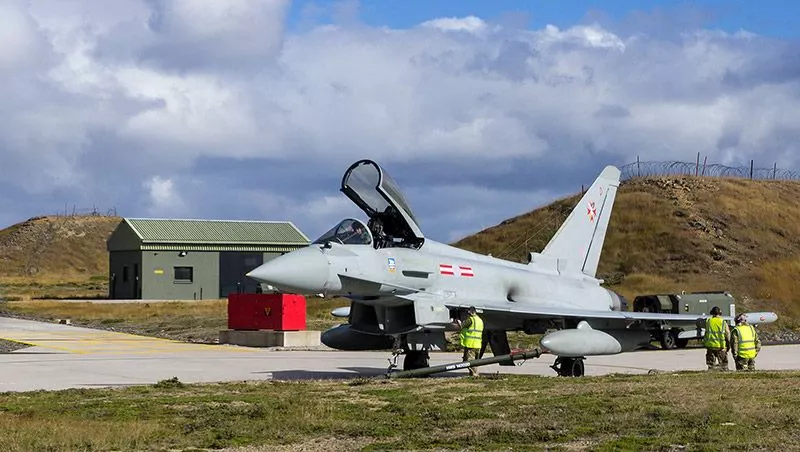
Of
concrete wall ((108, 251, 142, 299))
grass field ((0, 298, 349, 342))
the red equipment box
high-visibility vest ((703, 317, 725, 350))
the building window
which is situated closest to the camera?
high-visibility vest ((703, 317, 725, 350))

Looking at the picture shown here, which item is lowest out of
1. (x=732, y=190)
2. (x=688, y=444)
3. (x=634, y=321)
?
(x=688, y=444)

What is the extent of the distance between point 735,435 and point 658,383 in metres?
5.66

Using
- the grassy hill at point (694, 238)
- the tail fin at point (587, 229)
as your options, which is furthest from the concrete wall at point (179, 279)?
the tail fin at point (587, 229)

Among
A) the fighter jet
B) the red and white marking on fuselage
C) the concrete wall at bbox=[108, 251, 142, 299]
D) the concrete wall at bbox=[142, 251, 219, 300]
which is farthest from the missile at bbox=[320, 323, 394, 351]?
the concrete wall at bbox=[108, 251, 142, 299]

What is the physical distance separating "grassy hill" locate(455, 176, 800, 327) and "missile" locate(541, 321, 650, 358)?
34223 millimetres

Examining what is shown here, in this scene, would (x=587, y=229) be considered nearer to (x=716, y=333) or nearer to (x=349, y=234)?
(x=716, y=333)

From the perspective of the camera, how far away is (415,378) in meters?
19.0

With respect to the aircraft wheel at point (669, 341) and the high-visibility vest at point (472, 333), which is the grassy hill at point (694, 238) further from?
the high-visibility vest at point (472, 333)

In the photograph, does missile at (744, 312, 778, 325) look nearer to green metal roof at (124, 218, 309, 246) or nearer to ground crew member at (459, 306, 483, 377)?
ground crew member at (459, 306, 483, 377)

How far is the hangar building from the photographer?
66.9m

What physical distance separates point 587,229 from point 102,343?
16.9 m

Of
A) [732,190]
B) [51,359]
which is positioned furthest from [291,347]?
[732,190]

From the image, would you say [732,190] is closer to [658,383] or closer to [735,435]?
[658,383]

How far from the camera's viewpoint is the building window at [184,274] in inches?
2675
